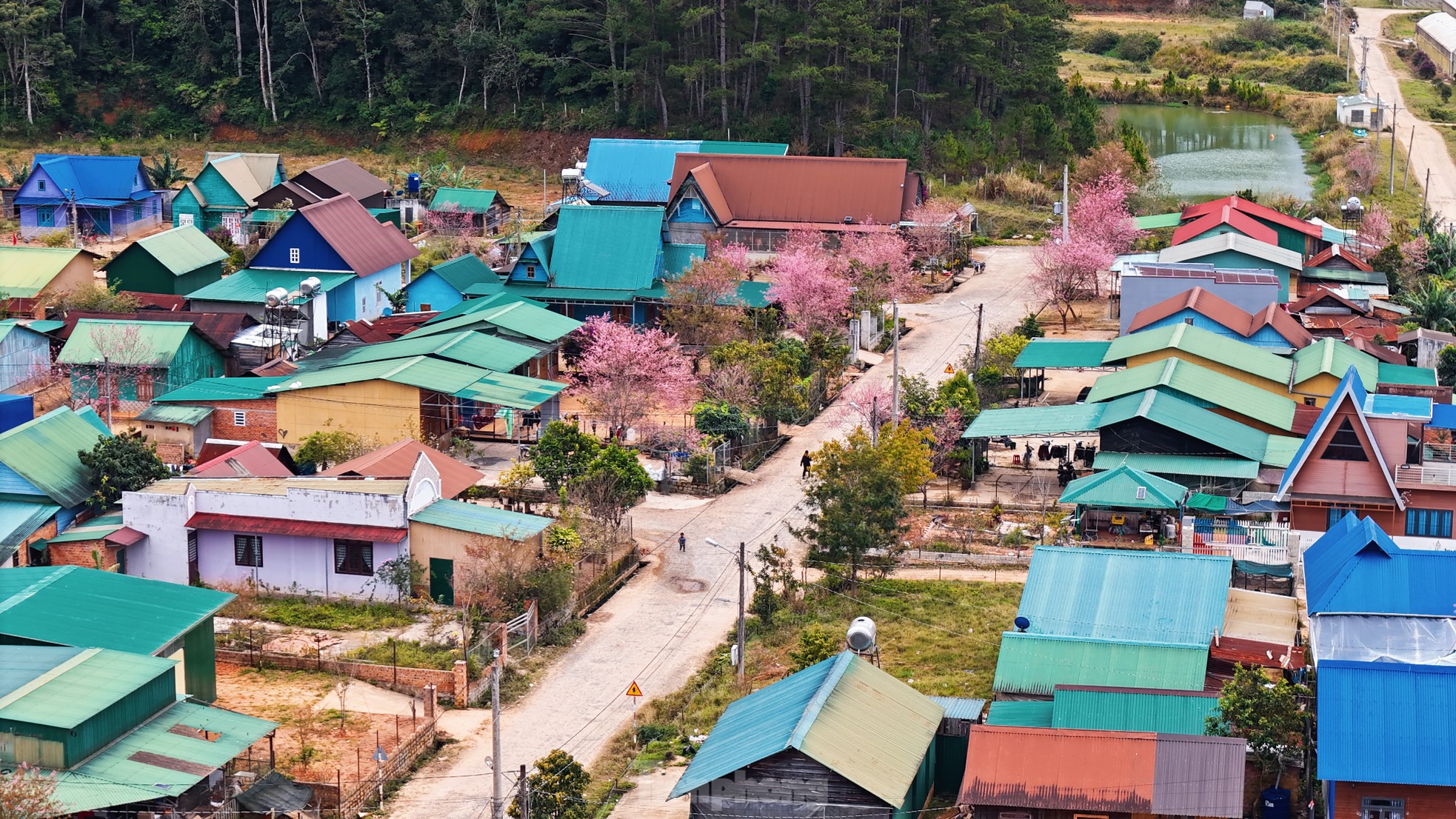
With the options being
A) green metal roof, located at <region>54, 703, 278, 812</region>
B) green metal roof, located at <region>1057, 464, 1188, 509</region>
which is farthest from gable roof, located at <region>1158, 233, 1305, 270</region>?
green metal roof, located at <region>54, 703, 278, 812</region>

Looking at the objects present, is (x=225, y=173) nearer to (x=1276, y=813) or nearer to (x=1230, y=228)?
(x=1230, y=228)

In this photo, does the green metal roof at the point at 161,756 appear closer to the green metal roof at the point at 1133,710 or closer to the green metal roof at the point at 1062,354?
the green metal roof at the point at 1133,710

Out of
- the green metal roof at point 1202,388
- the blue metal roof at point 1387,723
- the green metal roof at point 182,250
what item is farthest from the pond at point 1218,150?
the blue metal roof at point 1387,723

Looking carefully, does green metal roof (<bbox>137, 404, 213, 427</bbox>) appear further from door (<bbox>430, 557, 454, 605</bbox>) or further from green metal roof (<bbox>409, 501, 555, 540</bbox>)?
door (<bbox>430, 557, 454, 605</bbox>)

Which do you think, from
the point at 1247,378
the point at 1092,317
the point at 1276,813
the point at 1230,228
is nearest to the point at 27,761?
the point at 1276,813

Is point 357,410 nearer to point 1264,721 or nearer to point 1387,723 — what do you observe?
point 1264,721

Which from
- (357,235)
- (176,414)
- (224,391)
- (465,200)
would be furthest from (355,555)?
(465,200)
